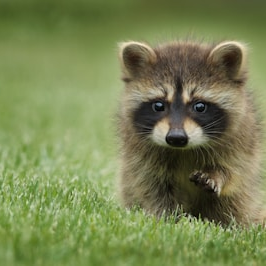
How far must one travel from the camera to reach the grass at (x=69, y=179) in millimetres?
3521

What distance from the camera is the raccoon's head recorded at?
4887mm

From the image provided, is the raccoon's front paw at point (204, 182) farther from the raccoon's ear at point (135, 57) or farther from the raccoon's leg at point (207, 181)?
the raccoon's ear at point (135, 57)

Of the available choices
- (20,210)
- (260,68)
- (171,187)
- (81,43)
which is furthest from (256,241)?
(81,43)

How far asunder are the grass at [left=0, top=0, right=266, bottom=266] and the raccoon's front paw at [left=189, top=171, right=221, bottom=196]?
0.33 meters

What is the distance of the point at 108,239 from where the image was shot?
3.70 meters

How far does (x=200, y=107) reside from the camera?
5.01 metres

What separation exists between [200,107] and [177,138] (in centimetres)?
40

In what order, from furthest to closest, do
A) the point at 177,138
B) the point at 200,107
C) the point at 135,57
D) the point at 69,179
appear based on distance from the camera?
1. the point at 69,179
2. the point at 135,57
3. the point at 200,107
4. the point at 177,138

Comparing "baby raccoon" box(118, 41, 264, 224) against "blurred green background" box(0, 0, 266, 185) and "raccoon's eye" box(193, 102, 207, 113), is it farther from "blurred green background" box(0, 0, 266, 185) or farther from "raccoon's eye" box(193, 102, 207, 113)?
"blurred green background" box(0, 0, 266, 185)

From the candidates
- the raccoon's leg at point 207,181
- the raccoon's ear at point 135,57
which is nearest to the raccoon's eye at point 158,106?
the raccoon's ear at point 135,57

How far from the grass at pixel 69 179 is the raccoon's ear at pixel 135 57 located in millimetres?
737

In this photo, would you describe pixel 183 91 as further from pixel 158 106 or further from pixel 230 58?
pixel 230 58

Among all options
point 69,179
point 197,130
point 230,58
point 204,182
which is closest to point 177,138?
point 197,130

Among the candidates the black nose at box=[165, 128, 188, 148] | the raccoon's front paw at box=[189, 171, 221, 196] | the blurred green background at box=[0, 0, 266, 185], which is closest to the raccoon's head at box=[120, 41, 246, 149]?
the black nose at box=[165, 128, 188, 148]
